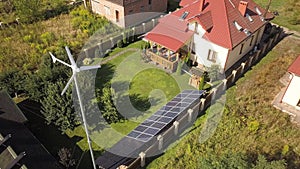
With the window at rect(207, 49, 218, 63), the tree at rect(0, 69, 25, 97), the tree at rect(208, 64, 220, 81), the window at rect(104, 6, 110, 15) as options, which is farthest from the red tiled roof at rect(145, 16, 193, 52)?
the tree at rect(0, 69, 25, 97)

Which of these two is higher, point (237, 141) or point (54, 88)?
point (54, 88)

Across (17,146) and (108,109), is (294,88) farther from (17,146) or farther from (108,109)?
(17,146)

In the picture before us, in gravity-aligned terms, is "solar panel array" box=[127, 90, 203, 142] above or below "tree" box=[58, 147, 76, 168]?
above

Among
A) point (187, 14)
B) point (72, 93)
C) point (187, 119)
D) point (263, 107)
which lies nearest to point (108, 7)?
point (187, 14)

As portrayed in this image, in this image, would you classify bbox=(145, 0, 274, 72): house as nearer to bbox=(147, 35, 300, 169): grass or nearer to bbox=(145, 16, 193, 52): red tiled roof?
bbox=(145, 16, 193, 52): red tiled roof

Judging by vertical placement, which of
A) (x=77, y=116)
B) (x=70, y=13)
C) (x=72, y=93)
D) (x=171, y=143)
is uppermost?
(x=70, y=13)

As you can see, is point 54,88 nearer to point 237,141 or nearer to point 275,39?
point 237,141
